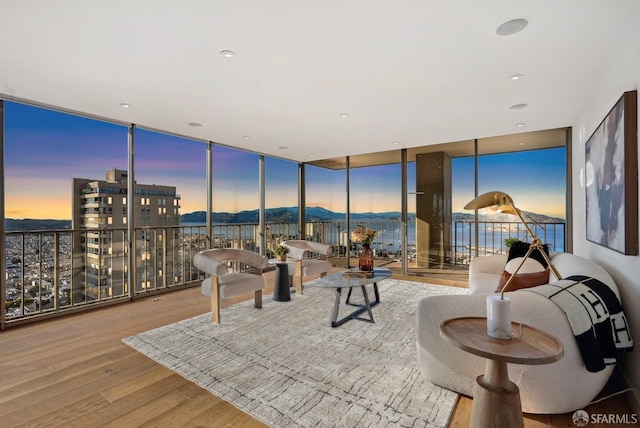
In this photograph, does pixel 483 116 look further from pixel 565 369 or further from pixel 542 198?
pixel 565 369

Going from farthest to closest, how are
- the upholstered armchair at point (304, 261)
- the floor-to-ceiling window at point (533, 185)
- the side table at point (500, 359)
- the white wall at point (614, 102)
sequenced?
the floor-to-ceiling window at point (533, 185), the upholstered armchair at point (304, 261), the white wall at point (614, 102), the side table at point (500, 359)

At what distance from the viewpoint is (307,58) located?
2.55 metres

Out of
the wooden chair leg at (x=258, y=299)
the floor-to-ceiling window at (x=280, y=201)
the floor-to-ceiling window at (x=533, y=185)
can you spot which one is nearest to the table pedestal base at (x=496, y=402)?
the wooden chair leg at (x=258, y=299)

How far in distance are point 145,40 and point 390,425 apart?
301cm

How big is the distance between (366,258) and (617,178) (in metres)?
2.48

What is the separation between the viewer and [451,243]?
5.82 metres

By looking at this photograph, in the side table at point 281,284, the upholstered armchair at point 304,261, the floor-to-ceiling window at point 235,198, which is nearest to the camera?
the side table at point 281,284

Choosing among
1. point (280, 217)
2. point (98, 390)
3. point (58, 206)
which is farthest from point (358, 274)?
point (58, 206)

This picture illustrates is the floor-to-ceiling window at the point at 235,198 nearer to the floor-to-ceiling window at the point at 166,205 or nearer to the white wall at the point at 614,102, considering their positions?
the floor-to-ceiling window at the point at 166,205

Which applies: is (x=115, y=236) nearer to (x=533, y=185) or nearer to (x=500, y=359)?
(x=500, y=359)

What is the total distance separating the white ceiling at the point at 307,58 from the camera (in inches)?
77.2


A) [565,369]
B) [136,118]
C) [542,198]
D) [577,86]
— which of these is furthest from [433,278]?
[136,118]

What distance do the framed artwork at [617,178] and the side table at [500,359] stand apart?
1.07 m

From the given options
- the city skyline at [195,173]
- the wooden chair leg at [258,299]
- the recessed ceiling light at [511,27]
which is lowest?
the wooden chair leg at [258,299]
